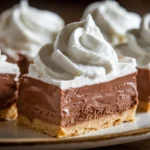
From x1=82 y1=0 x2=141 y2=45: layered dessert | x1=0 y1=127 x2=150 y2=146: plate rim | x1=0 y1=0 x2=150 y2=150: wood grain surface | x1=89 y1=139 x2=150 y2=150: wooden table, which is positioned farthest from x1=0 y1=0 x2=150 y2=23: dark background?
x1=0 y1=127 x2=150 y2=146: plate rim

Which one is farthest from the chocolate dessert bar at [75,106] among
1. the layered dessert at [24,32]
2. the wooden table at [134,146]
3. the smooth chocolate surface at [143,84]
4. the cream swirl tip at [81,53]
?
the layered dessert at [24,32]

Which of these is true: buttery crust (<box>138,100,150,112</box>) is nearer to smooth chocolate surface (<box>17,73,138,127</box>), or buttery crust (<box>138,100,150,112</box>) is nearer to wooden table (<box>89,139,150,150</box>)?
smooth chocolate surface (<box>17,73,138,127</box>)

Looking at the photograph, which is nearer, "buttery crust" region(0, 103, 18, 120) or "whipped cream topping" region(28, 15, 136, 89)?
"whipped cream topping" region(28, 15, 136, 89)

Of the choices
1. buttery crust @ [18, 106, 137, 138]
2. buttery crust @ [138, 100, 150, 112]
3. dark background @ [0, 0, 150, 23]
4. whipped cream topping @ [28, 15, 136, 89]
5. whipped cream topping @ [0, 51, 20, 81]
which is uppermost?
whipped cream topping @ [28, 15, 136, 89]

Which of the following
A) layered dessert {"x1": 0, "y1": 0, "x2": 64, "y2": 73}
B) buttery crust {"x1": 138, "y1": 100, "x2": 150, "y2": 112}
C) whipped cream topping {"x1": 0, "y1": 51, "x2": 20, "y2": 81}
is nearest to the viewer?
whipped cream topping {"x1": 0, "y1": 51, "x2": 20, "y2": 81}

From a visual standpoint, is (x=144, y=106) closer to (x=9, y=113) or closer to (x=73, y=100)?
(x=73, y=100)

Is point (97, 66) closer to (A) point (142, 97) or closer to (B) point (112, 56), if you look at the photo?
(B) point (112, 56)

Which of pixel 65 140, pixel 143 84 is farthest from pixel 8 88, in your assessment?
pixel 143 84

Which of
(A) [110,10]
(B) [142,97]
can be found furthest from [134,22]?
(B) [142,97]
